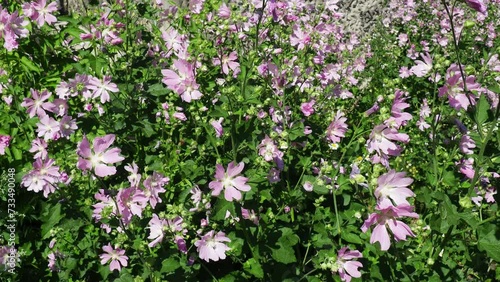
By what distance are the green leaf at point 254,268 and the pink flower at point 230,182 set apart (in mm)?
389

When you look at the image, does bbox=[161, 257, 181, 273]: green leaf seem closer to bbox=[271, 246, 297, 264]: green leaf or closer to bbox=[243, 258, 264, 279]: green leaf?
bbox=[243, 258, 264, 279]: green leaf

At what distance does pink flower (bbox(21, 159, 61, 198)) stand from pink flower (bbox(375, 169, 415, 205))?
4.70 feet

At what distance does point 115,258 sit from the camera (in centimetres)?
215

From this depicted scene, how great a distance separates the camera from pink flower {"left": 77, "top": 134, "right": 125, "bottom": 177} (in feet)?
5.57

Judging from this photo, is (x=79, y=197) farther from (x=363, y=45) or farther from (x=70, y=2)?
(x=363, y=45)

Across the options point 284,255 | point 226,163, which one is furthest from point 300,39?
point 284,255

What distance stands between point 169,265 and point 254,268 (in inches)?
14.3

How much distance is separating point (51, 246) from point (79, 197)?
1.04ft

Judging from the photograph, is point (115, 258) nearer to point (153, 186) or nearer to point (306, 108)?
point (153, 186)

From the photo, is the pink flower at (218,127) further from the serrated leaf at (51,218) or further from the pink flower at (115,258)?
the serrated leaf at (51,218)

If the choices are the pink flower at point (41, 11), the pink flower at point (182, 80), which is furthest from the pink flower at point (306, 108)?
the pink flower at point (41, 11)

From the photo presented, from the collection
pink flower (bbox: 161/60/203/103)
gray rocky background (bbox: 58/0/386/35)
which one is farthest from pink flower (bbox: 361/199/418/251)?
gray rocky background (bbox: 58/0/386/35)

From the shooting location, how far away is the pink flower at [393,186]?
1420 millimetres

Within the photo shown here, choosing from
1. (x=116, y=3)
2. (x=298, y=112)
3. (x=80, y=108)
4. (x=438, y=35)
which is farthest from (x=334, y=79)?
(x=438, y=35)
